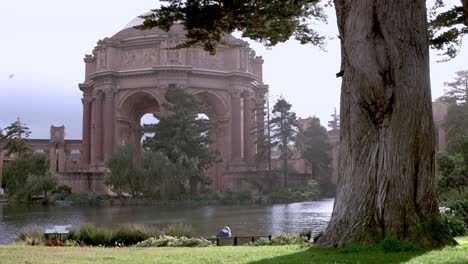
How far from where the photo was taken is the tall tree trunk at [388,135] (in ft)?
28.9

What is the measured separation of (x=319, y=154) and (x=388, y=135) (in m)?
51.9

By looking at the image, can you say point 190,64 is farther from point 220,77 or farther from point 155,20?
point 155,20

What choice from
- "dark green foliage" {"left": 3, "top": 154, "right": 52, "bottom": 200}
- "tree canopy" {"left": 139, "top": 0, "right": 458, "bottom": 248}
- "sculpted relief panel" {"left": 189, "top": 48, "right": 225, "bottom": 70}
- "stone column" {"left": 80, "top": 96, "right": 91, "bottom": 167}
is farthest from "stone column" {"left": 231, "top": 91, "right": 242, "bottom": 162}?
"tree canopy" {"left": 139, "top": 0, "right": 458, "bottom": 248}

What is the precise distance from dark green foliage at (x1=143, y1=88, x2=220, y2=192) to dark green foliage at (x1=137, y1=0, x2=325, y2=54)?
29032 millimetres

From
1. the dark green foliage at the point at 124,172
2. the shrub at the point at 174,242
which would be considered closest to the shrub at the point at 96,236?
the shrub at the point at 174,242

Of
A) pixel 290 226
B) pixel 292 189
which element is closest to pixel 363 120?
pixel 290 226

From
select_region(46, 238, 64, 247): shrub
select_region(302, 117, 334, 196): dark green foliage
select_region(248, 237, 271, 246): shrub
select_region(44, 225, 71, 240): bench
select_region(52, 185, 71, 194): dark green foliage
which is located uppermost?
select_region(302, 117, 334, 196): dark green foliage

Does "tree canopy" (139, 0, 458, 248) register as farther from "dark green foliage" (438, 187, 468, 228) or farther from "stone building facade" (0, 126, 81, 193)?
"stone building facade" (0, 126, 81, 193)

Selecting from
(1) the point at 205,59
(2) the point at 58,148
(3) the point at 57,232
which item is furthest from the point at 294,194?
(2) the point at 58,148

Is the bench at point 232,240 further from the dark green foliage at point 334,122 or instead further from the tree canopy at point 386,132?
the dark green foliage at point 334,122

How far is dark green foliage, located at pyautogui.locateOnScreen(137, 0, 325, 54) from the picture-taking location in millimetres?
10617

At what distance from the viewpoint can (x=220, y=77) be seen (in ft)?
181

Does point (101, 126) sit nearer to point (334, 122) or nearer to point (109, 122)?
point (109, 122)

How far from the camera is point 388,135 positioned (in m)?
8.95
